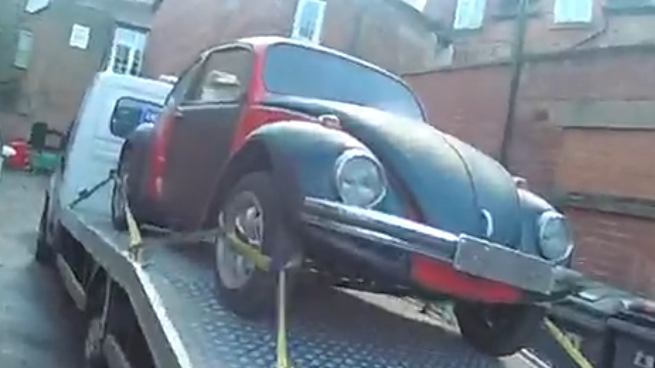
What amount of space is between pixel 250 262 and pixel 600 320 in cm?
200

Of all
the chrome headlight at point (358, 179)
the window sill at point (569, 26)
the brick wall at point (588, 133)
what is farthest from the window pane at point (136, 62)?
the chrome headlight at point (358, 179)

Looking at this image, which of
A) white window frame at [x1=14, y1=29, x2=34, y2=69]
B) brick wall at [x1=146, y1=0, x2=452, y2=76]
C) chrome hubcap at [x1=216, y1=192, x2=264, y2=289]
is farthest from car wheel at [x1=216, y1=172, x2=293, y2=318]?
white window frame at [x1=14, y1=29, x2=34, y2=69]

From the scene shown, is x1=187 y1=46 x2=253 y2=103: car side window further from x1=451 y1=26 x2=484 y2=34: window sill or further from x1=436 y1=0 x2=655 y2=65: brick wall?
x1=451 y1=26 x2=484 y2=34: window sill

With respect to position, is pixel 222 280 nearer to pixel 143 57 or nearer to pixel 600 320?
pixel 600 320

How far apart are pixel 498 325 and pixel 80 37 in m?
30.1

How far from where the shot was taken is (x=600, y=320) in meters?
4.63

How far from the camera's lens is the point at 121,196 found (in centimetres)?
690

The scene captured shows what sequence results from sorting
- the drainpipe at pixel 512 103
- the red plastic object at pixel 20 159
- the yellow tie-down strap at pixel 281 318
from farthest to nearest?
the red plastic object at pixel 20 159
the drainpipe at pixel 512 103
the yellow tie-down strap at pixel 281 318

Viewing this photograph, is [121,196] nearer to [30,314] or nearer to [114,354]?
[30,314]

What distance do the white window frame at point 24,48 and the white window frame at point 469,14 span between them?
16.2m

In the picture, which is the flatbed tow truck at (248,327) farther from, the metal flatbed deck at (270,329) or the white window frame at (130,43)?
the white window frame at (130,43)

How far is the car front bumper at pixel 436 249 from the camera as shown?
124 inches

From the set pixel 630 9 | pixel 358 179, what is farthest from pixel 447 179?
pixel 630 9

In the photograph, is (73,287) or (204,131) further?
(73,287)
